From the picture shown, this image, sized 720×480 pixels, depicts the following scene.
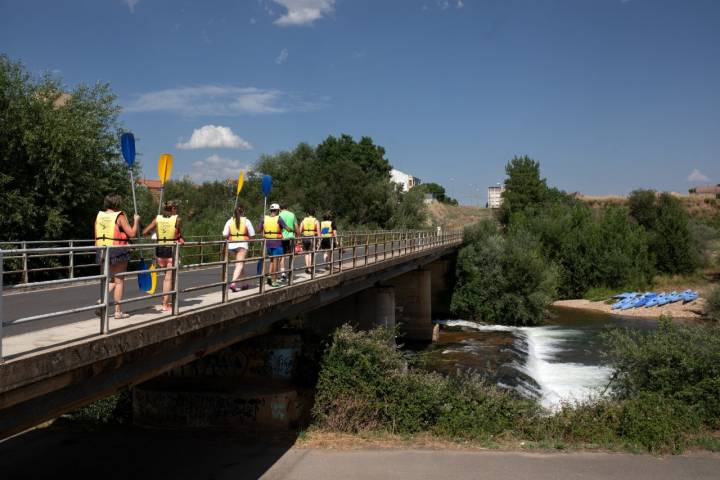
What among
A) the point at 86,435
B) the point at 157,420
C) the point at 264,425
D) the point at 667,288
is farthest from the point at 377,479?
the point at 667,288

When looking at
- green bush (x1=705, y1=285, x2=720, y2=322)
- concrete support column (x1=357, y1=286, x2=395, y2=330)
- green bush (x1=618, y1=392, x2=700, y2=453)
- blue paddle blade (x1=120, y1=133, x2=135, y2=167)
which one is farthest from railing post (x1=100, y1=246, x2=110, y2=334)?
green bush (x1=705, y1=285, x2=720, y2=322)

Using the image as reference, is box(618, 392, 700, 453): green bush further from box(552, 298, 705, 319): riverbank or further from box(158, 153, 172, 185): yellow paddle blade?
box(552, 298, 705, 319): riverbank

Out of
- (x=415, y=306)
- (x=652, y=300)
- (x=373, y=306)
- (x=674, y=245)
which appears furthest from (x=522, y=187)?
(x=373, y=306)

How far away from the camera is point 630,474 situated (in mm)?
8555

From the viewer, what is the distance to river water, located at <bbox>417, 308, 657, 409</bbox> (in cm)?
2192

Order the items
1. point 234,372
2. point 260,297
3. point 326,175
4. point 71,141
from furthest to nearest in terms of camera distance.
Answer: point 326,175
point 71,141
point 234,372
point 260,297

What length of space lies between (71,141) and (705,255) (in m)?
58.0

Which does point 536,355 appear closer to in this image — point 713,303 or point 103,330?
point 713,303

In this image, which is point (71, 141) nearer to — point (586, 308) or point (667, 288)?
point (586, 308)

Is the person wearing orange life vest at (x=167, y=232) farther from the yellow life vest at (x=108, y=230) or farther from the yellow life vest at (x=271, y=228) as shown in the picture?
the yellow life vest at (x=271, y=228)

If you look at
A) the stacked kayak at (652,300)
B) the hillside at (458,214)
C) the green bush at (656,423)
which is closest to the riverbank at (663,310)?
the stacked kayak at (652,300)

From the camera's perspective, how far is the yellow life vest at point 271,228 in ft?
42.8

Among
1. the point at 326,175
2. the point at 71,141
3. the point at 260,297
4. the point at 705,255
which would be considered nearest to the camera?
the point at 260,297

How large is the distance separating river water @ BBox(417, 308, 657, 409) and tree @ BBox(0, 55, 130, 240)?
49.9 feet
